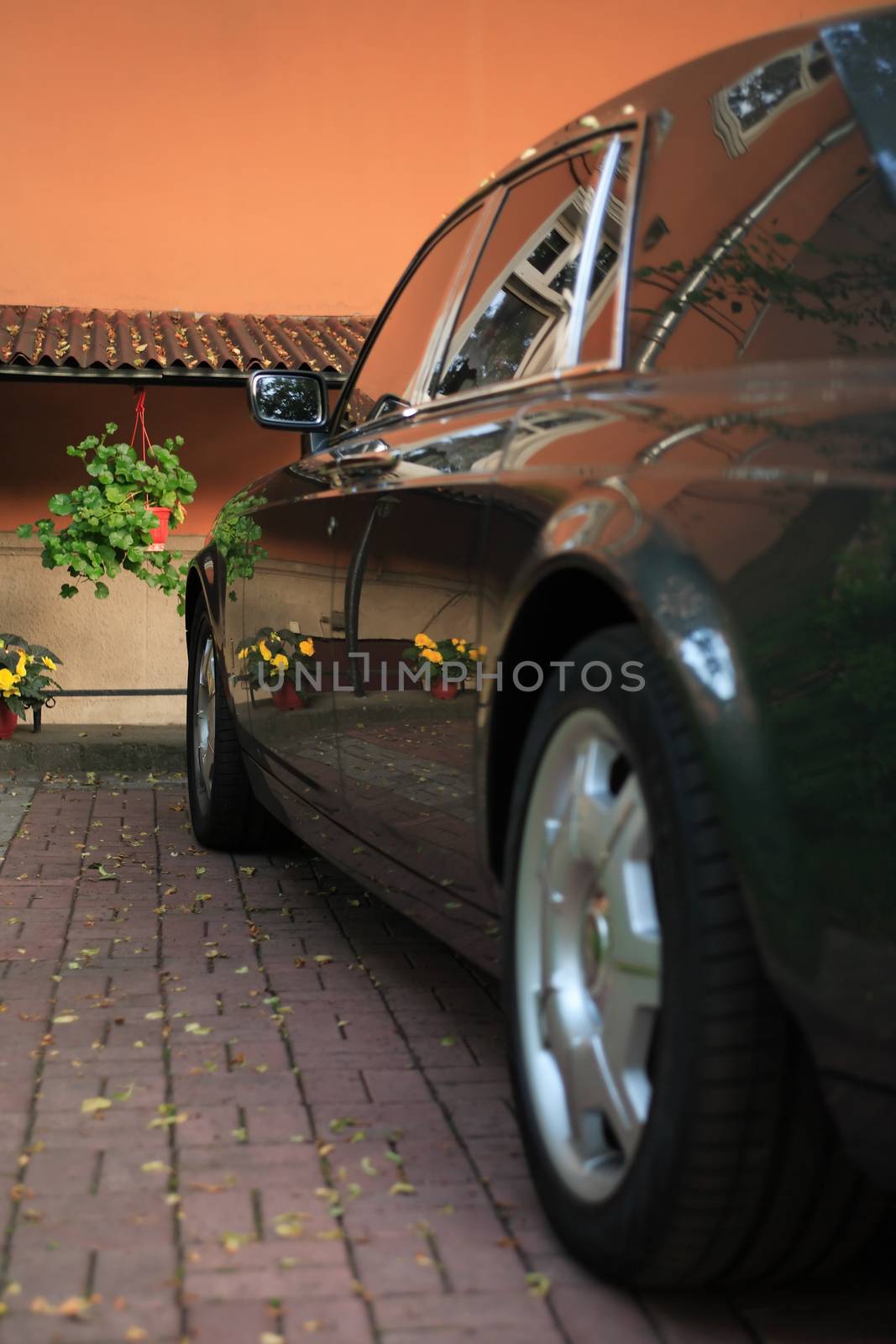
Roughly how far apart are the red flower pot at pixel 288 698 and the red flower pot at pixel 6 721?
4502 millimetres

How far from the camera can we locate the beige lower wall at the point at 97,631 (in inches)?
405

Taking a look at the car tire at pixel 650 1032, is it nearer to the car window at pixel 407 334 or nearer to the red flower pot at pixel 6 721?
the car window at pixel 407 334

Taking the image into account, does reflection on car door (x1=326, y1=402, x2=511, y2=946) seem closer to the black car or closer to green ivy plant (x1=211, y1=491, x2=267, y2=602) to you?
the black car

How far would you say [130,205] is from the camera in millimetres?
Result: 10852

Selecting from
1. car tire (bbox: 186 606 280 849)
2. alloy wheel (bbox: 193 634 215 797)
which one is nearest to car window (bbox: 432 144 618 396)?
car tire (bbox: 186 606 280 849)

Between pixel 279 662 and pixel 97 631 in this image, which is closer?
pixel 279 662

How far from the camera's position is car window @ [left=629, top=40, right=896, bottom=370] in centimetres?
220

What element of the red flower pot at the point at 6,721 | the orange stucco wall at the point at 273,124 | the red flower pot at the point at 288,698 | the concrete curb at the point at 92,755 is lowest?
the concrete curb at the point at 92,755

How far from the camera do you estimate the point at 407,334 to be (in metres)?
3.93


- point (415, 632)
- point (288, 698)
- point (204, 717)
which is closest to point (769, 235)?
point (415, 632)

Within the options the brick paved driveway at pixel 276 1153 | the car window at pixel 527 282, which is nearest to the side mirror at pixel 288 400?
the car window at pixel 527 282

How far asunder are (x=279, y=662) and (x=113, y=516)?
476 cm

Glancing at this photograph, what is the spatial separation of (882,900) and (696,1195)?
0.46m
